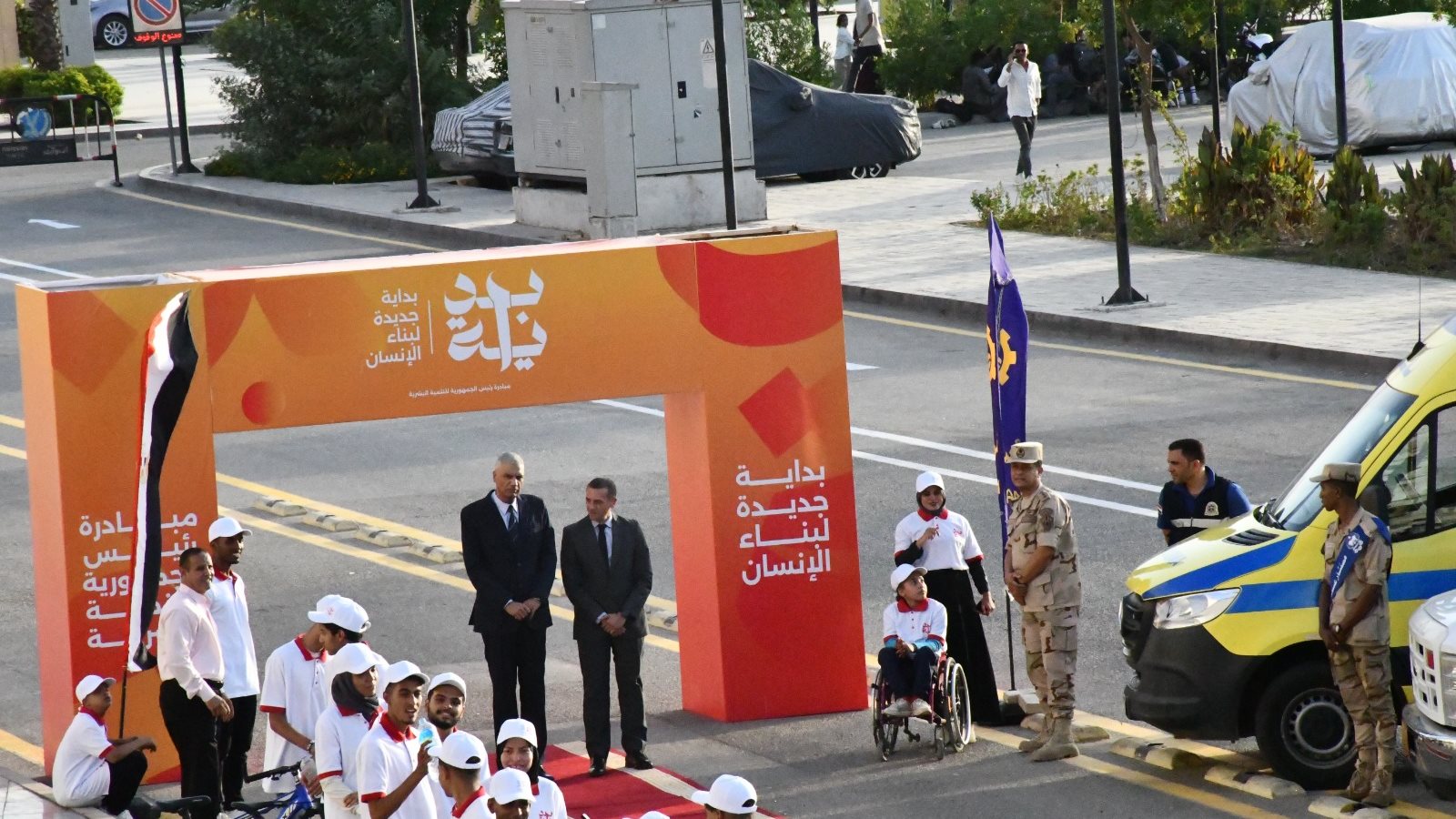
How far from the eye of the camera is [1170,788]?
10852 millimetres

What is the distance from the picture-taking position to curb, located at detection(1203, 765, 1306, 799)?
34.8 ft

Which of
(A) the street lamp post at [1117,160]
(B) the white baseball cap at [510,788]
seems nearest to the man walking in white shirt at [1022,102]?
(A) the street lamp post at [1117,160]

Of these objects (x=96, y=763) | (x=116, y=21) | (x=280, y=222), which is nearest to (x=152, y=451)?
(x=96, y=763)

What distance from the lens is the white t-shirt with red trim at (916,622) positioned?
1173 centimetres

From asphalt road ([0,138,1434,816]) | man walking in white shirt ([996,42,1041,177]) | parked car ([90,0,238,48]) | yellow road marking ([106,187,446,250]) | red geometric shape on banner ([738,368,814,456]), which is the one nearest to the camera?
asphalt road ([0,138,1434,816])

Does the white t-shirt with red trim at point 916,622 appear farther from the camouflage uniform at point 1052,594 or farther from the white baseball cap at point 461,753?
the white baseball cap at point 461,753

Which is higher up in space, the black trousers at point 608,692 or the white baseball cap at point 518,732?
the white baseball cap at point 518,732

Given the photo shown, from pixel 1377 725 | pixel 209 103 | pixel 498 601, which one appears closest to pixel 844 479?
pixel 498 601

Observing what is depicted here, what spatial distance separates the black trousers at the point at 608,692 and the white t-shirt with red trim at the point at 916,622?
1.42 m

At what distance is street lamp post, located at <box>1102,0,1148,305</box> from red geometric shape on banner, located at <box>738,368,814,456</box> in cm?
1081

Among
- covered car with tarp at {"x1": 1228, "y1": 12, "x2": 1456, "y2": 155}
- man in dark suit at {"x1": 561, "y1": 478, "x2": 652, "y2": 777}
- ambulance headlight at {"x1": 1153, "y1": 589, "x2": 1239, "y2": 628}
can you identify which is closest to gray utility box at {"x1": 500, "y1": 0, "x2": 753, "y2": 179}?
covered car with tarp at {"x1": 1228, "y1": 12, "x2": 1456, "y2": 155}

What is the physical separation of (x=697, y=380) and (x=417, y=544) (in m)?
4.55

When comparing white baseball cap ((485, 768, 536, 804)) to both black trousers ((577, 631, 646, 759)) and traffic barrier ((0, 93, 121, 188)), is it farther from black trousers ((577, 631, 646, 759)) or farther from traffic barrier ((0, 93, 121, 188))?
traffic barrier ((0, 93, 121, 188))

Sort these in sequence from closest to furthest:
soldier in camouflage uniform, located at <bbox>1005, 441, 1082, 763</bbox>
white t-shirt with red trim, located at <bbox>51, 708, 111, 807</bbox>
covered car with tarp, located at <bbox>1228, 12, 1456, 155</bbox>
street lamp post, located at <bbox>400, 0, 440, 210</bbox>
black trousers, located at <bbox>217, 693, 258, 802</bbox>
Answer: white t-shirt with red trim, located at <bbox>51, 708, 111, 807</bbox>
black trousers, located at <bbox>217, 693, 258, 802</bbox>
soldier in camouflage uniform, located at <bbox>1005, 441, 1082, 763</bbox>
street lamp post, located at <bbox>400, 0, 440, 210</bbox>
covered car with tarp, located at <bbox>1228, 12, 1456, 155</bbox>
